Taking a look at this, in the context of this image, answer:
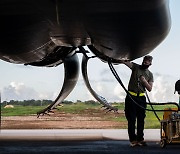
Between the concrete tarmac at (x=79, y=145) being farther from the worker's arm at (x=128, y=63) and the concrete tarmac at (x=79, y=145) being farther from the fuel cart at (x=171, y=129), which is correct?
the worker's arm at (x=128, y=63)

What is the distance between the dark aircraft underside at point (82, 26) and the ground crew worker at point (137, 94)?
941 mm

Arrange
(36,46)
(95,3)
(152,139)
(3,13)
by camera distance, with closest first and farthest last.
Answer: (95,3)
(3,13)
(36,46)
(152,139)

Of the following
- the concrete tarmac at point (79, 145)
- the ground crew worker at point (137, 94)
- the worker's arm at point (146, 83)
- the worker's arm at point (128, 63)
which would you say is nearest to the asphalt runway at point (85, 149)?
the concrete tarmac at point (79, 145)

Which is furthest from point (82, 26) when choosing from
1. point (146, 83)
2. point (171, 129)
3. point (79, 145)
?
point (79, 145)

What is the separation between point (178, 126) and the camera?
286 inches

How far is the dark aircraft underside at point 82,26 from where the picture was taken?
4.79m

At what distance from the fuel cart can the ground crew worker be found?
351 millimetres

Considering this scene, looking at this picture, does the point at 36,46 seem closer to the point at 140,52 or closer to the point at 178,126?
the point at 140,52

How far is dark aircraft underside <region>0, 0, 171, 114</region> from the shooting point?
15.7 feet

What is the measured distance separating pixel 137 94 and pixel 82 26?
2.74 m

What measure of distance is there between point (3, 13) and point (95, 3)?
0.99 m

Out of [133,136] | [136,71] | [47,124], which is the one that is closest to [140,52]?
[136,71]

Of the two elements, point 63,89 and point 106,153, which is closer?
point 106,153

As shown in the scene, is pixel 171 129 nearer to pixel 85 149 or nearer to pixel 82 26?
pixel 85 149
